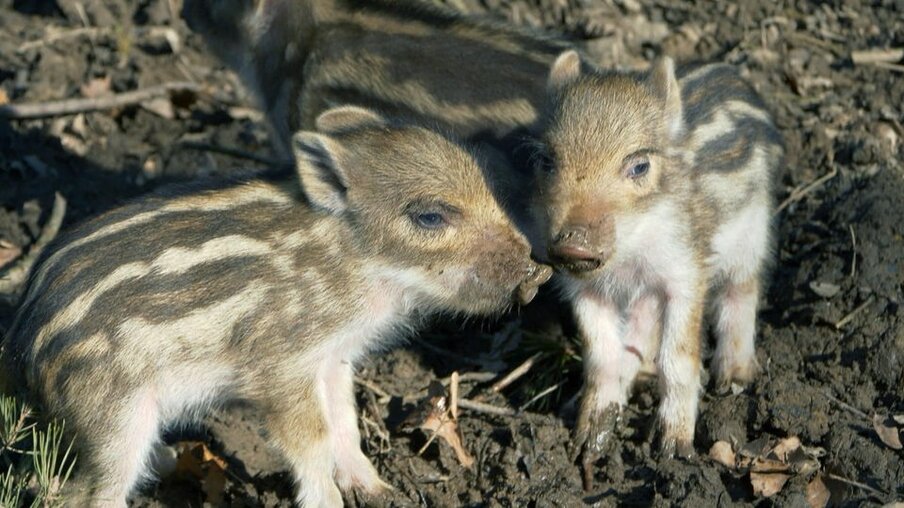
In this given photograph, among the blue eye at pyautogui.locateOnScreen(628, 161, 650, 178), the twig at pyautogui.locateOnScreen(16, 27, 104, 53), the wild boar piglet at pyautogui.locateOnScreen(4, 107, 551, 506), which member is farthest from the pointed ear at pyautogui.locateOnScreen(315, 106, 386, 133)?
the twig at pyautogui.locateOnScreen(16, 27, 104, 53)

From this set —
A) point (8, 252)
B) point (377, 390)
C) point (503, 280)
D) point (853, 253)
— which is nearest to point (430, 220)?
point (503, 280)

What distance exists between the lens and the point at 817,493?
531 centimetres

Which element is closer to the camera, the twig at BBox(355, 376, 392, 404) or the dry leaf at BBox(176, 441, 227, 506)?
the dry leaf at BBox(176, 441, 227, 506)

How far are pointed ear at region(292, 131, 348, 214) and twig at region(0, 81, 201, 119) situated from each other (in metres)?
3.08

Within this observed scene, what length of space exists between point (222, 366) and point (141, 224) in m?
0.70

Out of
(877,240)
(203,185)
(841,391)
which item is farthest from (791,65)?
(203,185)

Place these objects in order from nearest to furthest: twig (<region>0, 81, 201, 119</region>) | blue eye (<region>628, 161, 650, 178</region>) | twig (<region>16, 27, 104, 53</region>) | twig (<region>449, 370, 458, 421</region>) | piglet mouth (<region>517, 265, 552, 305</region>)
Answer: piglet mouth (<region>517, 265, 552, 305</region>)
blue eye (<region>628, 161, 650, 178</region>)
twig (<region>449, 370, 458, 421</region>)
twig (<region>0, 81, 201, 119</region>)
twig (<region>16, 27, 104, 53</region>)

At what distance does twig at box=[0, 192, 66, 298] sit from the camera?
22.7ft

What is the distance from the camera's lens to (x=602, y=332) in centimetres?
603

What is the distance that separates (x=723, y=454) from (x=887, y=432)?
0.71 metres

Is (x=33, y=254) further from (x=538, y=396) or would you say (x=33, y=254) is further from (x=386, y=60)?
(x=538, y=396)

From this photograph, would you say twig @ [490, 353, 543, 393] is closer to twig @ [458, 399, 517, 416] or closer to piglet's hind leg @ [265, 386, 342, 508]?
twig @ [458, 399, 517, 416]

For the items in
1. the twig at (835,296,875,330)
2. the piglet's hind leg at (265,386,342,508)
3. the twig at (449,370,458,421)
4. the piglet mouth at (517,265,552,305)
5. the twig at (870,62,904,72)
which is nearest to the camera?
the piglet mouth at (517,265,552,305)

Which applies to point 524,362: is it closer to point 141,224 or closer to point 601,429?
point 601,429
